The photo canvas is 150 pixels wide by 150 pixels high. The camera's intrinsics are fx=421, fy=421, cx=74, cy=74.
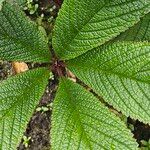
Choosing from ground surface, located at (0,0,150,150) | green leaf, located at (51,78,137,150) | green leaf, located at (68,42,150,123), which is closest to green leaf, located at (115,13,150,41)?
green leaf, located at (68,42,150,123)

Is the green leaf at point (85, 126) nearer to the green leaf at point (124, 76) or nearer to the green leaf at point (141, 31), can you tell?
the green leaf at point (124, 76)

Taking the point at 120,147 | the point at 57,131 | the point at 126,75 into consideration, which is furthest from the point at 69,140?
the point at 126,75

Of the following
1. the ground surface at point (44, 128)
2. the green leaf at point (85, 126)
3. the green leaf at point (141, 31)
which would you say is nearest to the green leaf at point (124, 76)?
the green leaf at point (85, 126)

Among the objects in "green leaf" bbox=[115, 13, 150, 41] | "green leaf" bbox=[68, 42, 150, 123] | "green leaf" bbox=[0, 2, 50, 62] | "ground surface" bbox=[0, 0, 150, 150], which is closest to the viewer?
"green leaf" bbox=[68, 42, 150, 123]

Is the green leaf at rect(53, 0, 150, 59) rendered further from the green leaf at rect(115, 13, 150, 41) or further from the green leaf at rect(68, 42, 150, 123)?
the green leaf at rect(115, 13, 150, 41)

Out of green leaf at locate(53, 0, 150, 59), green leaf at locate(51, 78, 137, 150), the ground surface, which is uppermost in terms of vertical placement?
green leaf at locate(53, 0, 150, 59)

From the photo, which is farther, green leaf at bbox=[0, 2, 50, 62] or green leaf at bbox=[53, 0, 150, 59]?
green leaf at bbox=[0, 2, 50, 62]

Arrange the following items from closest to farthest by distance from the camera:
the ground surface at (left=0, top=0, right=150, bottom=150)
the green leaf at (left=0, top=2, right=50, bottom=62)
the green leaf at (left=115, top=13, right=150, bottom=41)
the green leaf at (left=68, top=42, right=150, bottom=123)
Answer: the green leaf at (left=68, top=42, right=150, bottom=123) < the green leaf at (left=0, top=2, right=50, bottom=62) < the green leaf at (left=115, top=13, right=150, bottom=41) < the ground surface at (left=0, top=0, right=150, bottom=150)
